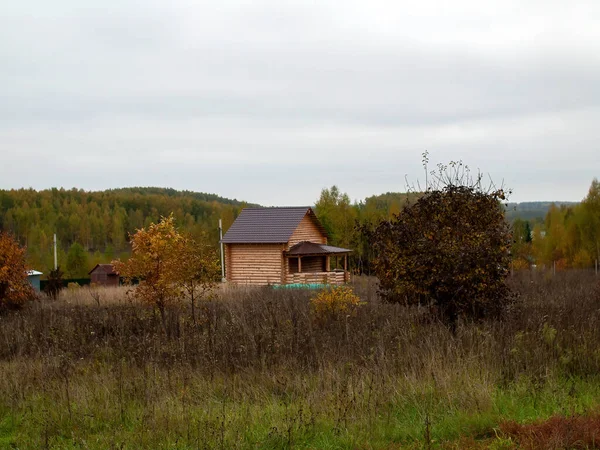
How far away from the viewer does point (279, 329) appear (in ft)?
38.8

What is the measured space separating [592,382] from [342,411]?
3.08 meters

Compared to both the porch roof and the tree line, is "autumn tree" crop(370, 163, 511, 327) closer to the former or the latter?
the porch roof

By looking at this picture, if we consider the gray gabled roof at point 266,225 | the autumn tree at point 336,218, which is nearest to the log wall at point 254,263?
the gray gabled roof at point 266,225

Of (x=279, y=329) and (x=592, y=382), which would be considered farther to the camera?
(x=279, y=329)

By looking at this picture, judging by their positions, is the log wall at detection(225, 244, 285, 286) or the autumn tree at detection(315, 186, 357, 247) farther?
the autumn tree at detection(315, 186, 357, 247)

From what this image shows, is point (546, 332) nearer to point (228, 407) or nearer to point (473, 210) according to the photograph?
point (473, 210)

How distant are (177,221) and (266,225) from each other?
218 ft

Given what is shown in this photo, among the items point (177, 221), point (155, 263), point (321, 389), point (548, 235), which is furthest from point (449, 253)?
point (177, 221)

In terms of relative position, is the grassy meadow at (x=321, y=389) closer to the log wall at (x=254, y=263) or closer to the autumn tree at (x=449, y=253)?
the autumn tree at (x=449, y=253)

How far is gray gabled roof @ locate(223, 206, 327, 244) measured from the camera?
38719 millimetres

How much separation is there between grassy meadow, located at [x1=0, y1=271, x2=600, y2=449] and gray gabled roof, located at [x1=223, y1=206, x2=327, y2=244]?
Result: 26.9 meters

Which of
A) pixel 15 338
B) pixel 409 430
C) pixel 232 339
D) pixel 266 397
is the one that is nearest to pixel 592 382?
pixel 409 430

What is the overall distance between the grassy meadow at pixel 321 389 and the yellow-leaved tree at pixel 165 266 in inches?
138

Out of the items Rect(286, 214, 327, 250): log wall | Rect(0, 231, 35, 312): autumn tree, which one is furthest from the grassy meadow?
Rect(286, 214, 327, 250): log wall
